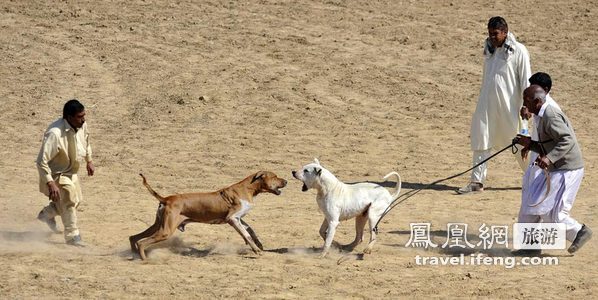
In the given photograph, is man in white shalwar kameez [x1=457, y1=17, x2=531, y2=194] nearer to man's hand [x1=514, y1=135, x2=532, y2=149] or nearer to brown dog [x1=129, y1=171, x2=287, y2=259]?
man's hand [x1=514, y1=135, x2=532, y2=149]

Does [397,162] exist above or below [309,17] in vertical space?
below

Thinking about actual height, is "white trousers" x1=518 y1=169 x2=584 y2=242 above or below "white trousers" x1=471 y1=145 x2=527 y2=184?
above

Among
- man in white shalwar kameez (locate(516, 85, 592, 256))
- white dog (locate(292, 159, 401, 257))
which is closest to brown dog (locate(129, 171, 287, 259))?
white dog (locate(292, 159, 401, 257))

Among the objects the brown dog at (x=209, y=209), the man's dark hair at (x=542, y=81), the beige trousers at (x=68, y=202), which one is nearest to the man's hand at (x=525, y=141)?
the man's dark hair at (x=542, y=81)

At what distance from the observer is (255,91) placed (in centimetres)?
1817

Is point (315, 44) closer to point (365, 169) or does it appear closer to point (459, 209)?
point (365, 169)

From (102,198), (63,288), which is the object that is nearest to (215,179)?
(102,198)

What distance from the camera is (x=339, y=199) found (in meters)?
11.0

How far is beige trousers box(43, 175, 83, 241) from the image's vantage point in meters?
11.4

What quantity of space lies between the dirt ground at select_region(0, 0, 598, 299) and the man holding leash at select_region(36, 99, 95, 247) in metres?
0.42

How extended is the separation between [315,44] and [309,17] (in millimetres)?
1430

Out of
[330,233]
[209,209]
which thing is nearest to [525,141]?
[330,233]

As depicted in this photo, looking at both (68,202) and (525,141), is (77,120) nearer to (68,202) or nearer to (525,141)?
(68,202)

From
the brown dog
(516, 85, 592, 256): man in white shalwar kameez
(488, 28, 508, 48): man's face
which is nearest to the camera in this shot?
(516, 85, 592, 256): man in white shalwar kameez
